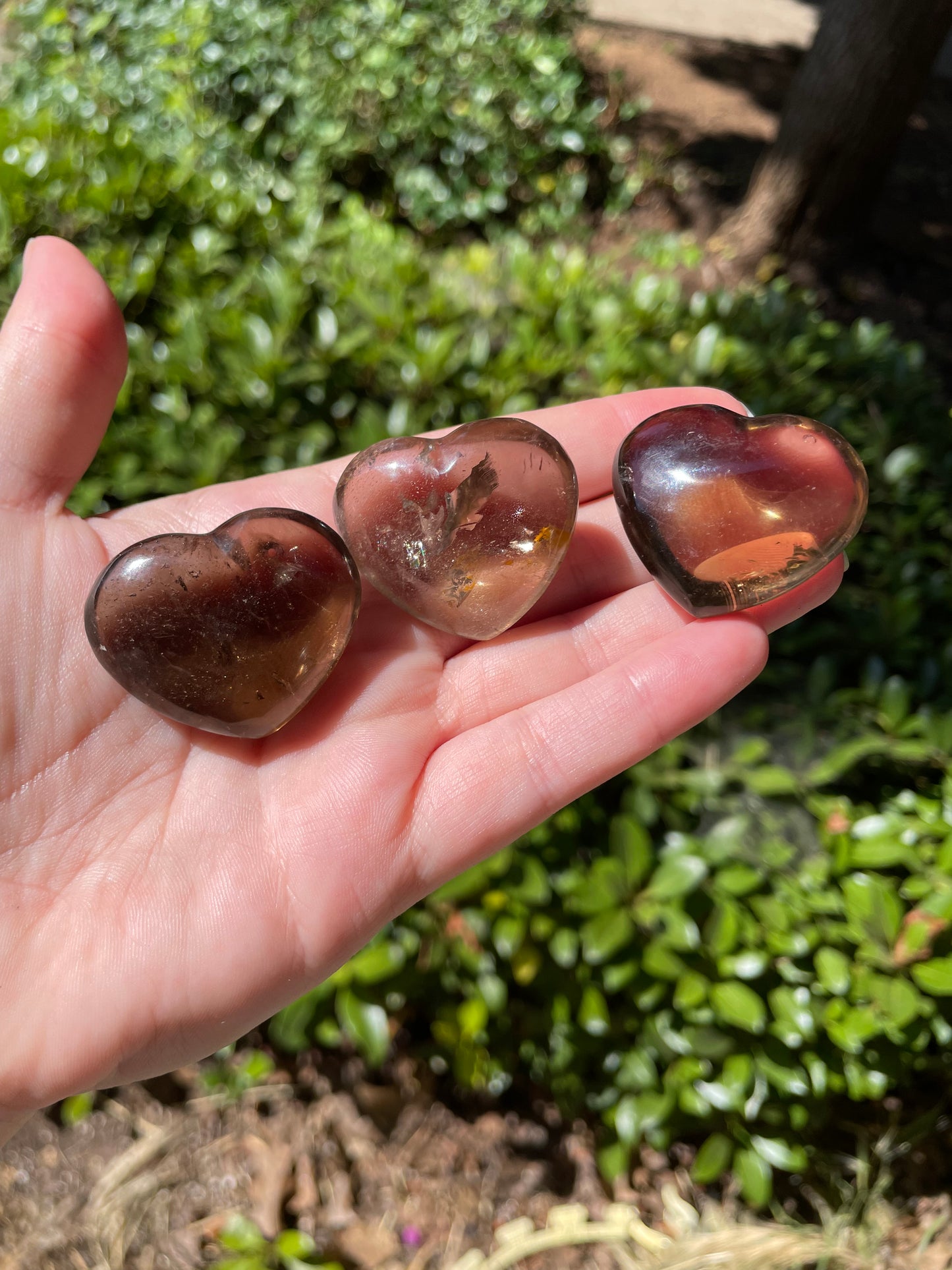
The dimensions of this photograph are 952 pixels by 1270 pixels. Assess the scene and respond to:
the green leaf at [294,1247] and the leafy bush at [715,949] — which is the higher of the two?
the leafy bush at [715,949]

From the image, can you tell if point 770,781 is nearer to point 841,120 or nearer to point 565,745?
point 565,745

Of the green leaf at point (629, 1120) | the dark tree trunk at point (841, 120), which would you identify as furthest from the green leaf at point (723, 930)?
the dark tree trunk at point (841, 120)

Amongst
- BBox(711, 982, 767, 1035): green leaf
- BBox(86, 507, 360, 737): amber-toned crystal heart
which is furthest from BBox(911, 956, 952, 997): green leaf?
BBox(86, 507, 360, 737): amber-toned crystal heart

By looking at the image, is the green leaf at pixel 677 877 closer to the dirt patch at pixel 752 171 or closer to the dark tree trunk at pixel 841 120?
the dirt patch at pixel 752 171

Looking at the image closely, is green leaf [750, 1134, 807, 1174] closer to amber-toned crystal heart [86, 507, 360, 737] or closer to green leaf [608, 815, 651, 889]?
green leaf [608, 815, 651, 889]

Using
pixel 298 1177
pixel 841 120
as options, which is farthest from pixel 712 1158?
pixel 841 120

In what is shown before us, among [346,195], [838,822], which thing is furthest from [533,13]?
[838,822]

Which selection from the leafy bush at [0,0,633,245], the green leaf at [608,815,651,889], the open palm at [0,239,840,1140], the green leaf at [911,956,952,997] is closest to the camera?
the open palm at [0,239,840,1140]
